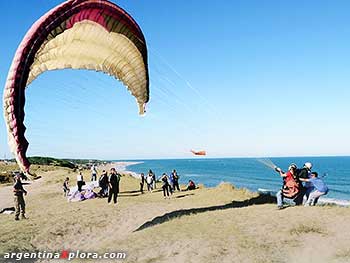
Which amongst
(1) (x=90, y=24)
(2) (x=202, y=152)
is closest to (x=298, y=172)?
(2) (x=202, y=152)

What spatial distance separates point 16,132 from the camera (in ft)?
25.7

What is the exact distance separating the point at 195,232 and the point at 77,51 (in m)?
6.72

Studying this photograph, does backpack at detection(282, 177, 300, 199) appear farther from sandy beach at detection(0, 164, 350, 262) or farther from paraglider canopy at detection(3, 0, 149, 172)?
paraglider canopy at detection(3, 0, 149, 172)

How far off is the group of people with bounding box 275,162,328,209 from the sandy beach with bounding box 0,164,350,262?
763 millimetres

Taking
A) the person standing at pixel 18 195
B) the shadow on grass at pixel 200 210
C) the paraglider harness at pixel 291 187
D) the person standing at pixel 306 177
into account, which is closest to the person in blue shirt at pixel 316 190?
the person standing at pixel 306 177

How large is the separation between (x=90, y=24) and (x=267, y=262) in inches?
313

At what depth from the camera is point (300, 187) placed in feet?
45.1

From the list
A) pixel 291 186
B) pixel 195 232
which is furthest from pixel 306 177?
pixel 195 232

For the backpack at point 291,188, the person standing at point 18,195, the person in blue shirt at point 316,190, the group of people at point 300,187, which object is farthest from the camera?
the person standing at point 18,195

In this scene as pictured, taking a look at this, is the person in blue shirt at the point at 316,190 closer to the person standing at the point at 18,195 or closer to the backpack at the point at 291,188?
the backpack at the point at 291,188

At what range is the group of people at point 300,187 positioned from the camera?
1317cm

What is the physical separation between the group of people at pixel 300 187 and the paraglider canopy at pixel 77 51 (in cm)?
589

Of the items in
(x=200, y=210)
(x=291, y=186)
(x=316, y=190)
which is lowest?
(x=200, y=210)

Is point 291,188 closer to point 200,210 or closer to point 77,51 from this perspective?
point 200,210
